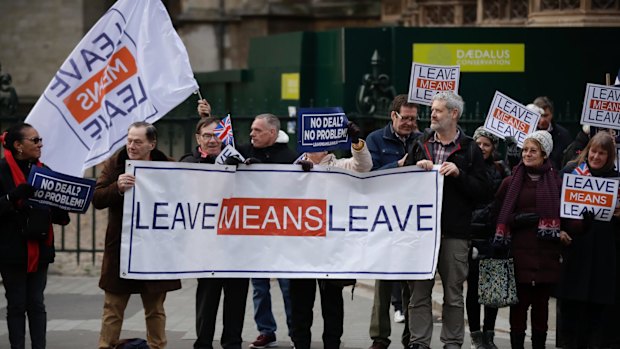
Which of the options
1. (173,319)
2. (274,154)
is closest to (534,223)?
(274,154)

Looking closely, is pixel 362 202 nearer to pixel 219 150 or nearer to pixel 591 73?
pixel 219 150

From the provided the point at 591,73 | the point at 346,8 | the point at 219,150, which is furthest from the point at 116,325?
the point at 346,8

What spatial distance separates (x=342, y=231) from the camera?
10.2 meters

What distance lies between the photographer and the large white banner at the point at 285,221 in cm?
995

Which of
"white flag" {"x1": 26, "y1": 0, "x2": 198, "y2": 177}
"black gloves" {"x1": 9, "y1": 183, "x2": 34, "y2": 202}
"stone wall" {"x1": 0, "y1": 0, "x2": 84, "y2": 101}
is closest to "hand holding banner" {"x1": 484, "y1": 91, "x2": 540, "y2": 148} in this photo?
"white flag" {"x1": 26, "y1": 0, "x2": 198, "y2": 177}

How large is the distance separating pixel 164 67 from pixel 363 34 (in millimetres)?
7875

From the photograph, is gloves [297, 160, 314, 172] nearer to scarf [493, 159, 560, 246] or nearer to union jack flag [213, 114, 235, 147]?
union jack flag [213, 114, 235, 147]

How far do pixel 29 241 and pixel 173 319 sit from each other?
113 inches

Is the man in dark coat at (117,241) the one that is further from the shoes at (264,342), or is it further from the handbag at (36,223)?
the shoes at (264,342)

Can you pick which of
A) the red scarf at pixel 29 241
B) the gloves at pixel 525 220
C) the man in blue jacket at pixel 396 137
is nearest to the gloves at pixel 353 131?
the man in blue jacket at pixel 396 137

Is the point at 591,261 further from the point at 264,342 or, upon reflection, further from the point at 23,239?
the point at 23,239

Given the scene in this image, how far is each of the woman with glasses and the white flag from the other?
0.35m

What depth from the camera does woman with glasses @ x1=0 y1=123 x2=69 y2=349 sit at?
32.7 ft

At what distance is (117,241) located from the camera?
993 cm
